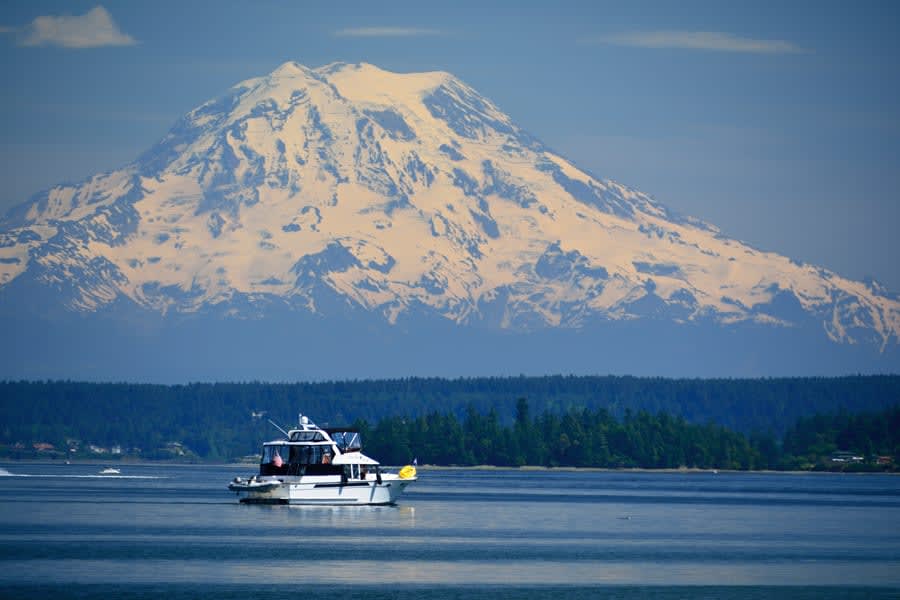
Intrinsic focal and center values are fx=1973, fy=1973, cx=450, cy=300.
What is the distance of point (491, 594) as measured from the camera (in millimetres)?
99438

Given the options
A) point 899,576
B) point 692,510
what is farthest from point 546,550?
point 692,510

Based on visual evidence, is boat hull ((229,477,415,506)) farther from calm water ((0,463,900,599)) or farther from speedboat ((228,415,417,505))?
calm water ((0,463,900,599))

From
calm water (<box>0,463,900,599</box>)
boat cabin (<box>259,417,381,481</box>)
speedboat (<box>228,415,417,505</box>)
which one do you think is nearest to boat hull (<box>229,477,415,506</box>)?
speedboat (<box>228,415,417,505</box>)

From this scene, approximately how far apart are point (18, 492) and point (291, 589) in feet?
345

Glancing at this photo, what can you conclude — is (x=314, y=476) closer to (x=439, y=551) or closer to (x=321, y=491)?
(x=321, y=491)

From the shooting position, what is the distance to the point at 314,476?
16512 centimetres

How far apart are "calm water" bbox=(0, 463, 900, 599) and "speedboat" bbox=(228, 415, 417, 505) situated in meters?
1.41

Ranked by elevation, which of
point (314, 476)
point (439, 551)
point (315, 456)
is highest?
point (315, 456)

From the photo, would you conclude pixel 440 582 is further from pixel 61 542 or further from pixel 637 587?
pixel 61 542

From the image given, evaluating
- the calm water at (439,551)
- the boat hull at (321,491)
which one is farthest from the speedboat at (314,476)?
the calm water at (439,551)

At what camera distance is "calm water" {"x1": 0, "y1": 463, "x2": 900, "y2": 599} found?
334 feet

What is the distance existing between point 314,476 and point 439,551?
42.8 meters

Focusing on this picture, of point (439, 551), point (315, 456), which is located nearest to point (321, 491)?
point (315, 456)

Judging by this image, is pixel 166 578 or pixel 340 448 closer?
pixel 166 578
